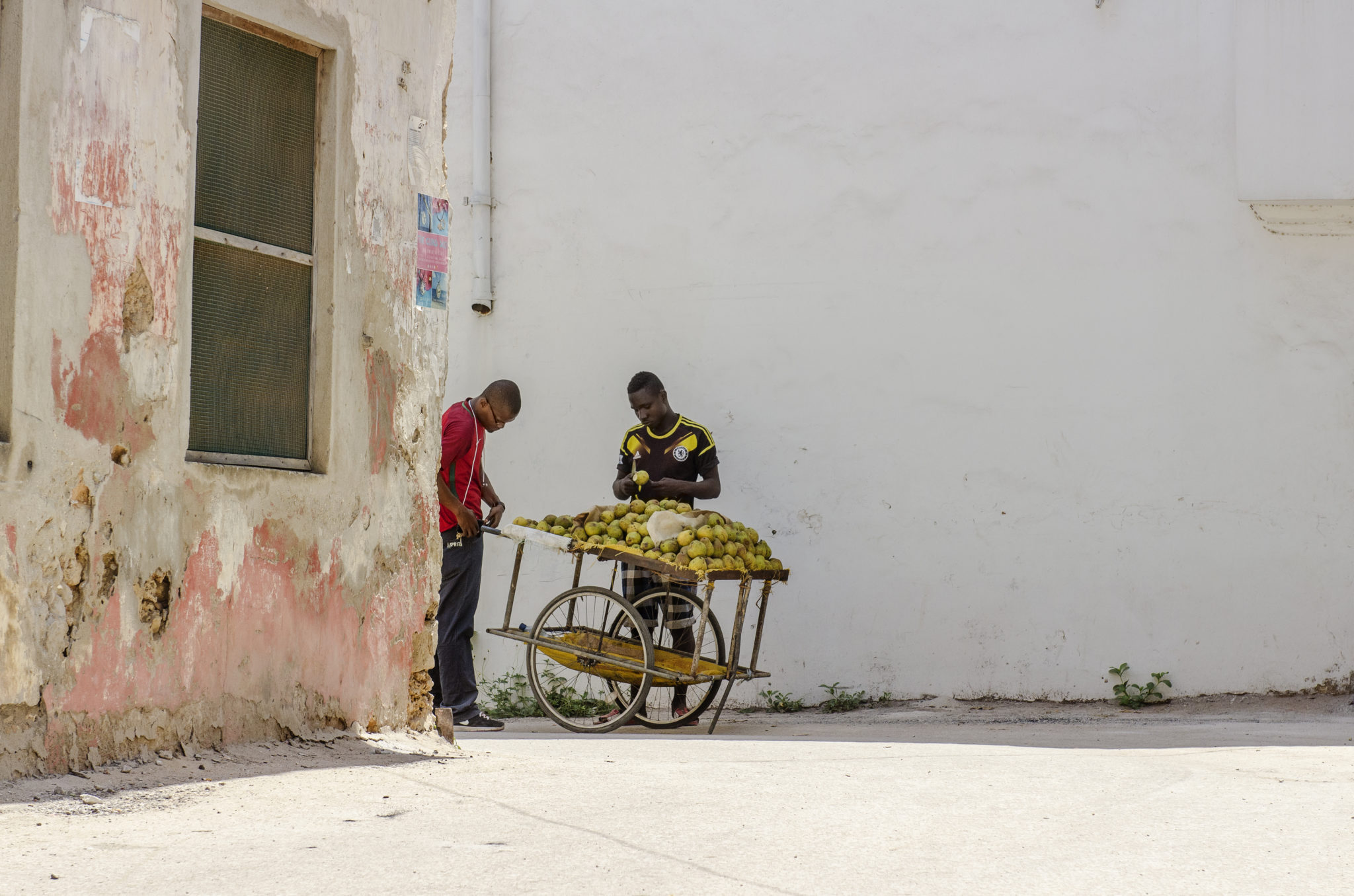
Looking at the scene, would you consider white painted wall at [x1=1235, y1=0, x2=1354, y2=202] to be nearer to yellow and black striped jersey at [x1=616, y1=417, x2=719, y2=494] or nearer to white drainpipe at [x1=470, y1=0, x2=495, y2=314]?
yellow and black striped jersey at [x1=616, y1=417, x2=719, y2=494]

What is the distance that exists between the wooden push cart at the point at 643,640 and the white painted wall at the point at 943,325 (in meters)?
1.09

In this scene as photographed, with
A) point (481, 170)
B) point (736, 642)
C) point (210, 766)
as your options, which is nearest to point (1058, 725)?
point (736, 642)

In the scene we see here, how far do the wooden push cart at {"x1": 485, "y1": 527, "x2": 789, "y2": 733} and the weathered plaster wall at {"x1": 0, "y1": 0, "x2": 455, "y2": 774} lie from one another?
1.84m

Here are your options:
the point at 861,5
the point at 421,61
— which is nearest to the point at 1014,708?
the point at 861,5

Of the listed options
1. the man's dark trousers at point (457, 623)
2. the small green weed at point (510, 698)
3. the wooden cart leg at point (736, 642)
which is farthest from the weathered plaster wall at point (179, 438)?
the small green weed at point (510, 698)

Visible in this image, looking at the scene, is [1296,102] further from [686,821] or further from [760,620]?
[686,821]

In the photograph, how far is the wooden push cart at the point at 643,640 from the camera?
6871mm

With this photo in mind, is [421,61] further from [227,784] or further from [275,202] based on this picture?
[227,784]

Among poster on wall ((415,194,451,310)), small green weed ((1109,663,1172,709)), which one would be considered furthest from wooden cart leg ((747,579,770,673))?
poster on wall ((415,194,451,310))

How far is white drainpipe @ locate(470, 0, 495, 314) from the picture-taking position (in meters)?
9.00

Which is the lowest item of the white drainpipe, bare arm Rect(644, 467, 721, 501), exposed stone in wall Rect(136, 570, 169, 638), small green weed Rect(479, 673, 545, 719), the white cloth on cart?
small green weed Rect(479, 673, 545, 719)

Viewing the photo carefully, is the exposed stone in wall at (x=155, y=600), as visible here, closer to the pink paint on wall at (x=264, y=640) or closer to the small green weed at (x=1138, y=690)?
the pink paint on wall at (x=264, y=640)

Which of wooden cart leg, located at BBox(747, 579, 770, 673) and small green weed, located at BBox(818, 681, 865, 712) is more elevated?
wooden cart leg, located at BBox(747, 579, 770, 673)

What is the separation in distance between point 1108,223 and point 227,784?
19.8 ft
